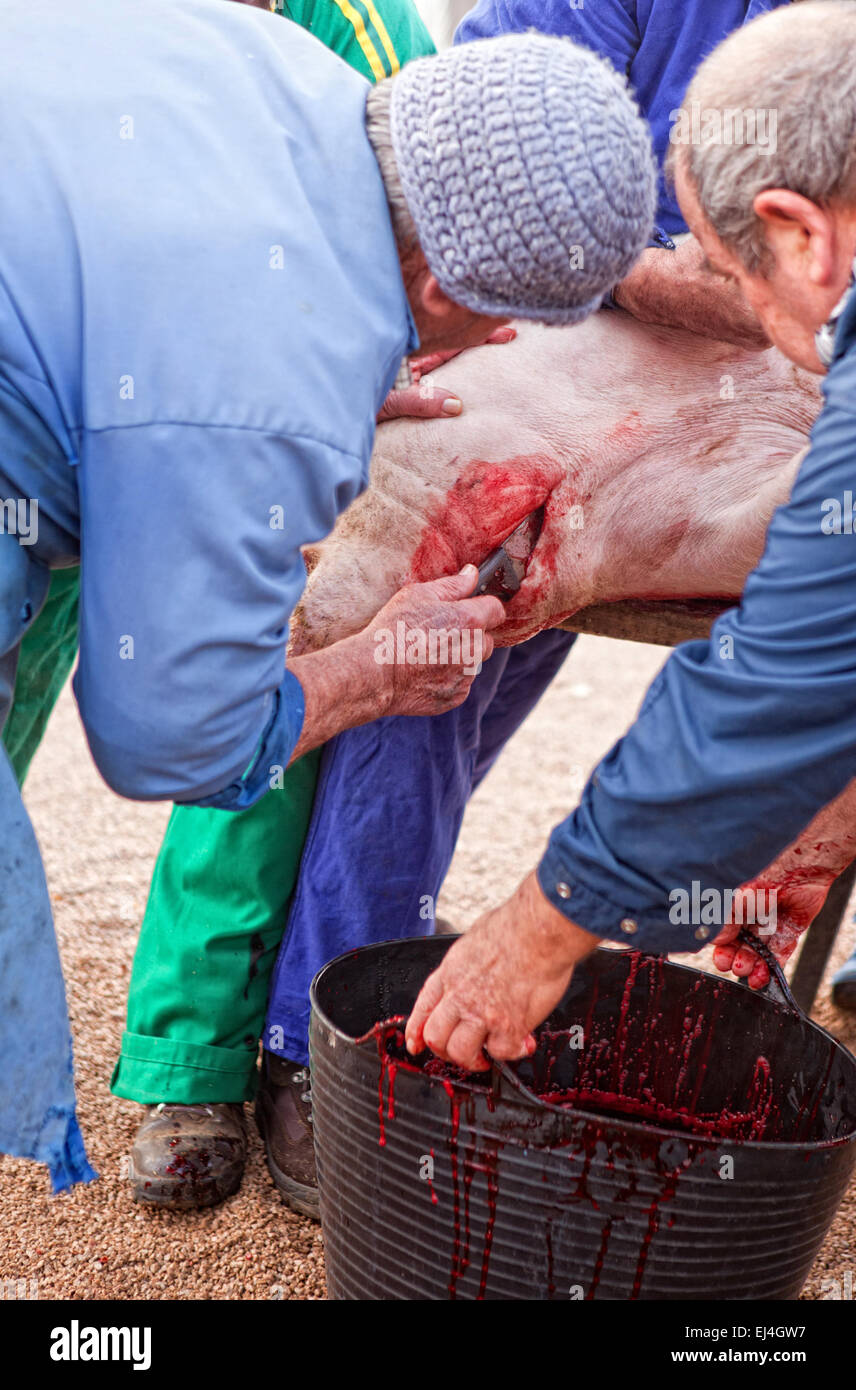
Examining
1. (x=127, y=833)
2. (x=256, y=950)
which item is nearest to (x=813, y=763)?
(x=256, y=950)

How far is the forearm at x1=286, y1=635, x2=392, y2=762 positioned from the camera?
5.95 feet

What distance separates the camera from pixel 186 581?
4.36 feet

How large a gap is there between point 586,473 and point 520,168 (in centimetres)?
103

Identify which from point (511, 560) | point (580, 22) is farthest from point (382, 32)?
point (511, 560)

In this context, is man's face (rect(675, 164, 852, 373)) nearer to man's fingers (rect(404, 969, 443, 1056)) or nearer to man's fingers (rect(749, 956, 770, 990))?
man's fingers (rect(404, 969, 443, 1056))

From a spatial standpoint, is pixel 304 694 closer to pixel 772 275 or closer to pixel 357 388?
pixel 357 388

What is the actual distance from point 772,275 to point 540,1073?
1.18m

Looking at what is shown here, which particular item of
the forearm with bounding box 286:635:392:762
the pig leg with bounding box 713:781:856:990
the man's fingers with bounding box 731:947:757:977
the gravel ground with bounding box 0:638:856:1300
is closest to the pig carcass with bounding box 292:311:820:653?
the forearm with bounding box 286:635:392:762


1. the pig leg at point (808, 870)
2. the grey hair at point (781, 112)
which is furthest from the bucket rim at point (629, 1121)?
the grey hair at point (781, 112)

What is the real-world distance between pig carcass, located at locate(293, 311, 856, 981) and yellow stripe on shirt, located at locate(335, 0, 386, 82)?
1.78ft

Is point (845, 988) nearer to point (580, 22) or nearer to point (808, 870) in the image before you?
point (808, 870)

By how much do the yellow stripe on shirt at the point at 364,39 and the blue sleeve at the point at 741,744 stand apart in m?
1.41

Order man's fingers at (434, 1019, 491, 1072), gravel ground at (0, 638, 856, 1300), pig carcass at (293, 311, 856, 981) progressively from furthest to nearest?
pig carcass at (293, 311, 856, 981) → gravel ground at (0, 638, 856, 1300) → man's fingers at (434, 1019, 491, 1072)

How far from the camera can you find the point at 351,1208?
1682 mm
